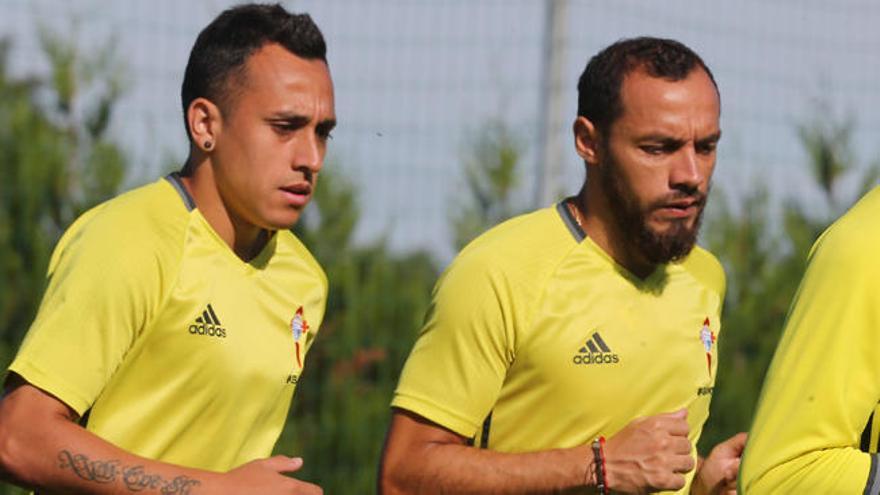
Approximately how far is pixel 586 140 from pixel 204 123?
116 cm

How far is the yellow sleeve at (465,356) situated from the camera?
4.98m

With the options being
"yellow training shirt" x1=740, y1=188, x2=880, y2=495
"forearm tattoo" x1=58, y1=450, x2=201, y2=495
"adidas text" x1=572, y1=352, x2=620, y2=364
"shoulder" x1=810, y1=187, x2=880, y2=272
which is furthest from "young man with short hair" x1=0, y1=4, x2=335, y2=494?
"shoulder" x1=810, y1=187, x2=880, y2=272

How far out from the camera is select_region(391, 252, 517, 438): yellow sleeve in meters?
4.98

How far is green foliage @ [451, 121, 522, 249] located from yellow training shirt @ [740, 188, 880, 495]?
4.72m

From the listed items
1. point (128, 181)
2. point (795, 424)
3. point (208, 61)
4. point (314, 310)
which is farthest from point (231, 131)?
point (128, 181)

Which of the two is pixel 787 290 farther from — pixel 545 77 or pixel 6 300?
pixel 6 300

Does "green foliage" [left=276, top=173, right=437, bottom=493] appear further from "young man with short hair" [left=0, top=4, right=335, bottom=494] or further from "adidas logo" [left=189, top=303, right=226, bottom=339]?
"adidas logo" [left=189, top=303, right=226, bottom=339]

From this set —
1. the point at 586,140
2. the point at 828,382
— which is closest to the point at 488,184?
the point at 586,140

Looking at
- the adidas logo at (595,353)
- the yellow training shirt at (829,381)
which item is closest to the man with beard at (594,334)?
the adidas logo at (595,353)

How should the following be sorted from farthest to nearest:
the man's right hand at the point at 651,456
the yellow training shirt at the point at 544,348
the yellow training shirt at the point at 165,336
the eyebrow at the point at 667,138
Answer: the eyebrow at the point at 667,138, the yellow training shirt at the point at 544,348, the man's right hand at the point at 651,456, the yellow training shirt at the point at 165,336

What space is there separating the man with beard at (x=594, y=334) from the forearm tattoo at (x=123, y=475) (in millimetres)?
847

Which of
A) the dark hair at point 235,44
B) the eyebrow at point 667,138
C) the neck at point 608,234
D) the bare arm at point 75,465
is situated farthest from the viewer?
the neck at point 608,234

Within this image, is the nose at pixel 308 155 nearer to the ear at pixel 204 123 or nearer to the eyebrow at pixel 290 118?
the eyebrow at pixel 290 118

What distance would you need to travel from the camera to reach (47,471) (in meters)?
4.20
